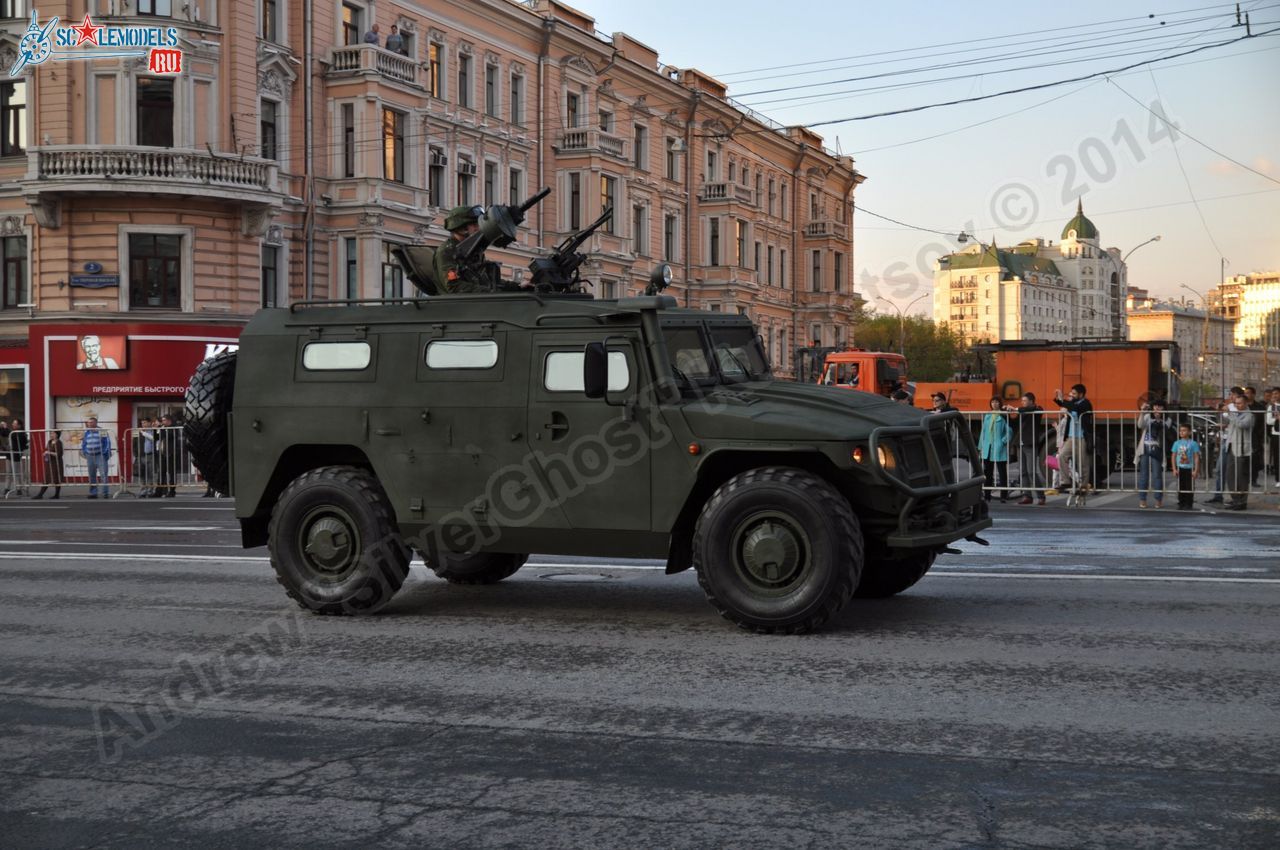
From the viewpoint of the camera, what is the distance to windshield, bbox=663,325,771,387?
8547mm

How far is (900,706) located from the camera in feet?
20.4

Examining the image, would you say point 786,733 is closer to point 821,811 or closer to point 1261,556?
point 821,811

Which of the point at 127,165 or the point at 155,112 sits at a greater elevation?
the point at 155,112

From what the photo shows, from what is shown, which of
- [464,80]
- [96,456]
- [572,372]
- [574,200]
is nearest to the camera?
[572,372]

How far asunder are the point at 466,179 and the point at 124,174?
14258 millimetres

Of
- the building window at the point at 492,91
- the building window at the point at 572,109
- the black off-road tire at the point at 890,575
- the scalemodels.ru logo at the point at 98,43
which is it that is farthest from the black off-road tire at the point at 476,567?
the building window at the point at 572,109

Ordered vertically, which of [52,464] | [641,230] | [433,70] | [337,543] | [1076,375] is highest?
[433,70]


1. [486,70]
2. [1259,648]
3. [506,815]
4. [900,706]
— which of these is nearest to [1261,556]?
[1259,648]

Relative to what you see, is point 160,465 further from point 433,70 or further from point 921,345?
point 921,345

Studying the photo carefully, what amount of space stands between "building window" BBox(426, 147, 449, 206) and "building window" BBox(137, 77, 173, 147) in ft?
33.1

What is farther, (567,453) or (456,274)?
(456,274)

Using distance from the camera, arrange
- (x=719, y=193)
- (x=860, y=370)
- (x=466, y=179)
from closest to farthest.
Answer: (x=860, y=370)
(x=466, y=179)
(x=719, y=193)

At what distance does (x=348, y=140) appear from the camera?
39.4 meters

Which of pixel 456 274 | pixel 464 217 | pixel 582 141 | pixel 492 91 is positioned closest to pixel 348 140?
pixel 492 91
